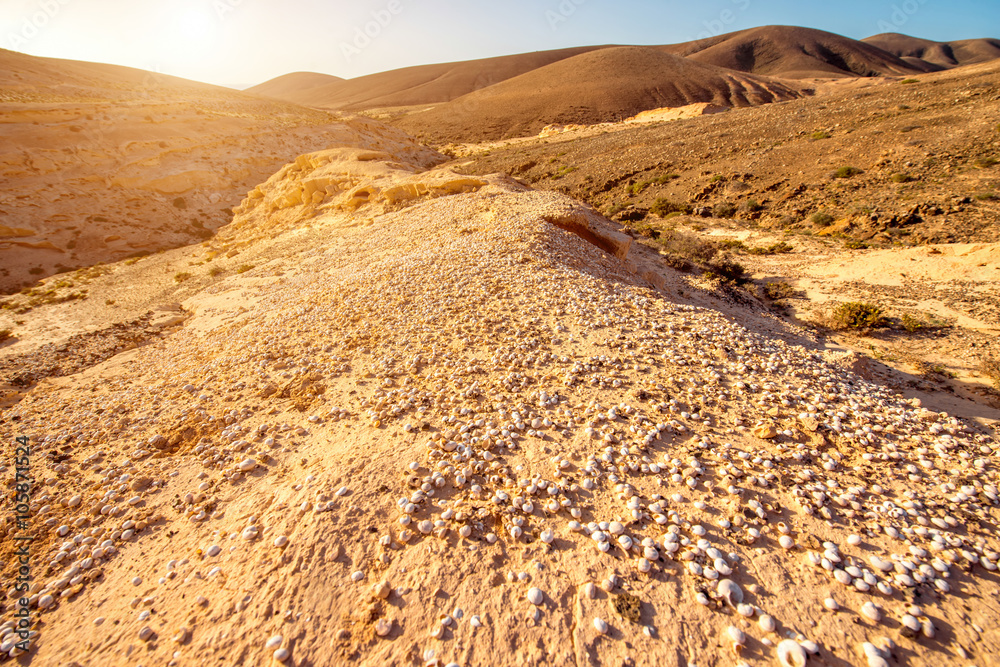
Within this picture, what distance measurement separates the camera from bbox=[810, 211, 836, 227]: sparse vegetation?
16.9m

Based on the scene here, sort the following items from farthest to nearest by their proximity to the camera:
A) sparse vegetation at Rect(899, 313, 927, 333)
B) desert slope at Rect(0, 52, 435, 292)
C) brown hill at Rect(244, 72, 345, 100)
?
brown hill at Rect(244, 72, 345, 100)
desert slope at Rect(0, 52, 435, 292)
sparse vegetation at Rect(899, 313, 927, 333)

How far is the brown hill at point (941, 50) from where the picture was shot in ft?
330

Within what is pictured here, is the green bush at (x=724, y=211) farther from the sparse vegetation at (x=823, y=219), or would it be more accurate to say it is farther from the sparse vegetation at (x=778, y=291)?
the sparse vegetation at (x=778, y=291)

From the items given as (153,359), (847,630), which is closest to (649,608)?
(847,630)

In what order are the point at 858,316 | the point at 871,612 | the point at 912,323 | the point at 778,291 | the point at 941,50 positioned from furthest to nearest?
the point at 941,50
the point at 778,291
the point at 858,316
the point at 912,323
the point at 871,612

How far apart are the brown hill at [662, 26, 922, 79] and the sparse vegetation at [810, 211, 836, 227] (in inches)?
3448

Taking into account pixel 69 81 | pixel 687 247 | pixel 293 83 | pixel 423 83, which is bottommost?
pixel 687 247

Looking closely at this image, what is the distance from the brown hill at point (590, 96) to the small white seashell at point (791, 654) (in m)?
54.4

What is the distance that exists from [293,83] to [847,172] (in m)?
153

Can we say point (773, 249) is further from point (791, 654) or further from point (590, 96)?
point (590, 96)

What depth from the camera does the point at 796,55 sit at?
88.5 metres

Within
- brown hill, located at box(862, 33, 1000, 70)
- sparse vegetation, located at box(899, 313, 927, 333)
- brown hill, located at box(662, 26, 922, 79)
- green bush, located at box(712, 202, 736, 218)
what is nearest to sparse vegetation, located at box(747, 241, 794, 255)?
green bush, located at box(712, 202, 736, 218)

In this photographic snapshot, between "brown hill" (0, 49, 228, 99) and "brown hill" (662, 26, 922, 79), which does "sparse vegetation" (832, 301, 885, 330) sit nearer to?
"brown hill" (0, 49, 228, 99)

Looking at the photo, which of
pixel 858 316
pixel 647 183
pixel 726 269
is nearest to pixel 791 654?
pixel 858 316
